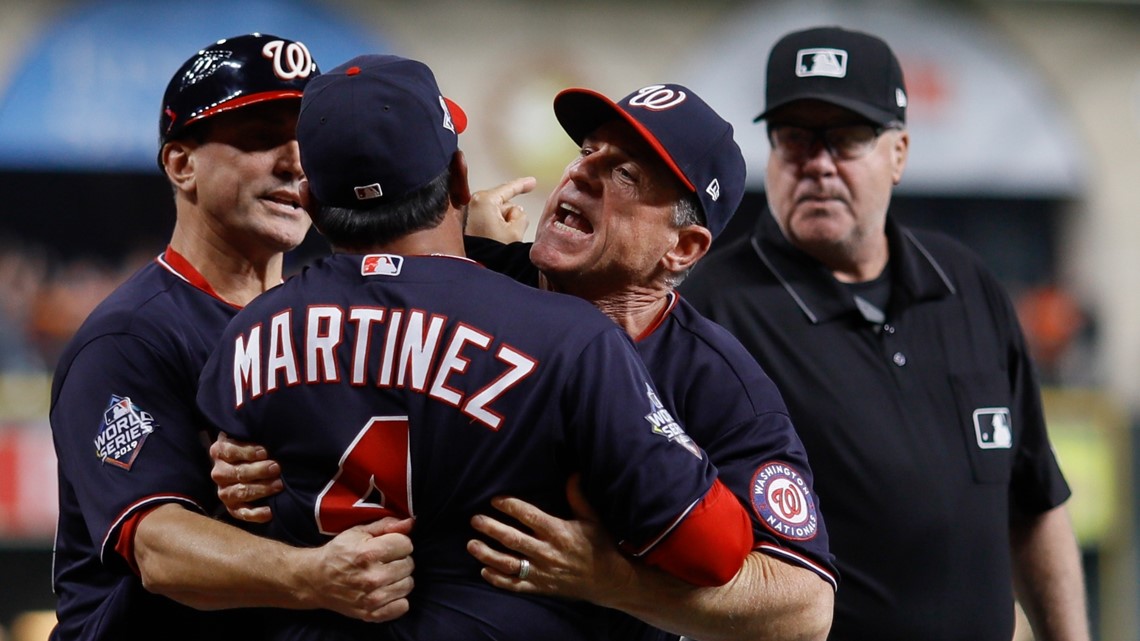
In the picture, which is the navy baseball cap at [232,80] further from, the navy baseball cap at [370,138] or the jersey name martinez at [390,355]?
the jersey name martinez at [390,355]

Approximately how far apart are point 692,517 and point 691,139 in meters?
0.78

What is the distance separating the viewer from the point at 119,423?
2.70 metres

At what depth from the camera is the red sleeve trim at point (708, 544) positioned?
2273 mm

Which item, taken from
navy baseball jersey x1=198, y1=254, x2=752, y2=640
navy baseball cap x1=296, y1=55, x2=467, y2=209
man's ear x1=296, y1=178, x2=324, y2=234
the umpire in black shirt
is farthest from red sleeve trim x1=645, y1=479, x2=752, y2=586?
the umpire in black shirt

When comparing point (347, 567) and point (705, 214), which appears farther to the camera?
point (705, 214)

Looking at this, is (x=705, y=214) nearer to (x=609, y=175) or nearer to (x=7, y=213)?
(x=609, y=175)

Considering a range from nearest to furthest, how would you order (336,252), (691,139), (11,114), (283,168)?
(336,252)
(691,139)
(283,168)
(11,114)

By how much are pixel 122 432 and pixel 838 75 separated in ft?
6.35

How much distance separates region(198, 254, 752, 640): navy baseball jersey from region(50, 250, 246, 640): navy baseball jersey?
36 centimetres

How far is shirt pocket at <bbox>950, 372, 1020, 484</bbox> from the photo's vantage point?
344 centimetres

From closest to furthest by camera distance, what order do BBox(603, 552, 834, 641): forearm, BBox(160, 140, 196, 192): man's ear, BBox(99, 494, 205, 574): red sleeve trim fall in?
BBox(603, 552, 834, 641): forearm
BBox(99, 494, 205, 574): red sleeve trim
BBox(160, 140, 196, 192): man's ear

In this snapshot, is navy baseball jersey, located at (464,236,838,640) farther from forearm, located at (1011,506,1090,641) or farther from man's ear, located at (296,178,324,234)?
forearm, located at (1011,506,1090,641)

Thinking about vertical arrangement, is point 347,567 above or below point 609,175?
below

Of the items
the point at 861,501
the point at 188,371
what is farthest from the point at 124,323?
the point at 861,501
